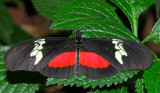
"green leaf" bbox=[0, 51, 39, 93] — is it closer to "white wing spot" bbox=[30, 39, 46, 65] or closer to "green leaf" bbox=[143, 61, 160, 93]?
"white wing spot" bbox=[30, 39, 46, 65]

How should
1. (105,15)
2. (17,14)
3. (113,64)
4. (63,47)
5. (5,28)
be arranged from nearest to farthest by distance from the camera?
(113,64) → (63,47) → (105,15) → (5,28) → (17,14)

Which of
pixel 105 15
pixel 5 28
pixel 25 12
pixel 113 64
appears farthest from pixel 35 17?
pixel 113 64

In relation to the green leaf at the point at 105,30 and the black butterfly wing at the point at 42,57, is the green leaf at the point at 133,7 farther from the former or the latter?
the black butterfly wing at the point at 42,57

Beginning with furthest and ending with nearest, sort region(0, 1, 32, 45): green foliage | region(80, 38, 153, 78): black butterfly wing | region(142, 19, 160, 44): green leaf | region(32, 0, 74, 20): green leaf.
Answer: region(0, 1, 32, 45): green foliage → region(32, 0, 74, 20): green leaf → region(142, 19, 160, 44): green leaf → region(80, 38, 153, 78): black butterfly wing

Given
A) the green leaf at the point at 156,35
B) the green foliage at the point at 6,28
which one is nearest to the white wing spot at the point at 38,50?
the green leaf at the point at 156,35

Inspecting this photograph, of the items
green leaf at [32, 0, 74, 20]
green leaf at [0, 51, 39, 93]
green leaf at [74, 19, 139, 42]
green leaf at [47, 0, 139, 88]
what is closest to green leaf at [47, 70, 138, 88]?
green leaf at [47, 0, 139, 88]

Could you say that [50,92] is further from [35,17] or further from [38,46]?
[38,46]

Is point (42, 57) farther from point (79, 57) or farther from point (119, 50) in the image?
point (119, 50)
